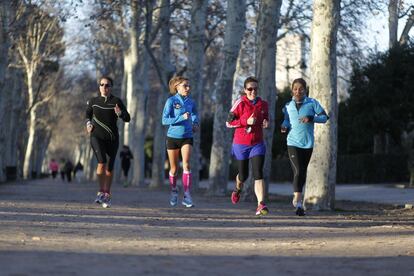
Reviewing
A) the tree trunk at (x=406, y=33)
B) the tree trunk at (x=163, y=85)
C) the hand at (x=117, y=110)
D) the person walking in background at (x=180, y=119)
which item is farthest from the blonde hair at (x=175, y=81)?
the tree trunk at (x=406, y=33)

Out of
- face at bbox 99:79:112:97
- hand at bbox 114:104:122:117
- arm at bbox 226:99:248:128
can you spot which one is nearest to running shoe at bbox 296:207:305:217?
arm at bbox 226:99:248:128

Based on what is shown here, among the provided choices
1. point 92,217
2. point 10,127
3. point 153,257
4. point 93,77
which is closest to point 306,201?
point 92,217

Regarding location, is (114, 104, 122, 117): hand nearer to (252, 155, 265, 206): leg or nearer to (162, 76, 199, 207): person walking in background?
(162, 76, 199, 207): person walking in background

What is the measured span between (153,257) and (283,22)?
31.0 meters

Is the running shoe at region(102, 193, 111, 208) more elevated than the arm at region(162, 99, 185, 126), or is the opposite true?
the arm at region(162, 99, 185, 126)

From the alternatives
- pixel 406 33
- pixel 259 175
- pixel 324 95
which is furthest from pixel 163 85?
pixel 259 175

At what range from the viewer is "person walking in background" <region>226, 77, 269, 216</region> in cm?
1434

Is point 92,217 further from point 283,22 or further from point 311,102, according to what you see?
point 283,22

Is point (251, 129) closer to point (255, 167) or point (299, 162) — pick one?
point (255, 167)

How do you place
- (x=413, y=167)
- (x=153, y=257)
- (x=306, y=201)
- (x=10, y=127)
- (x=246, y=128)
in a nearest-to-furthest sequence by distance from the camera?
(x=153, y=257), (x=246, y=128), (x=306, y=201), (x=413, y=167), (x=10, y=127)

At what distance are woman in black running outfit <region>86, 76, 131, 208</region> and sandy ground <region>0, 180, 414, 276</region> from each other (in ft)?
4.67

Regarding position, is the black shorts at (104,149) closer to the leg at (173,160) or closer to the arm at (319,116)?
the leg at (173,160)

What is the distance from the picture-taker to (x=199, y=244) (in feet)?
31.3

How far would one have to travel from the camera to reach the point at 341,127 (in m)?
47.0
